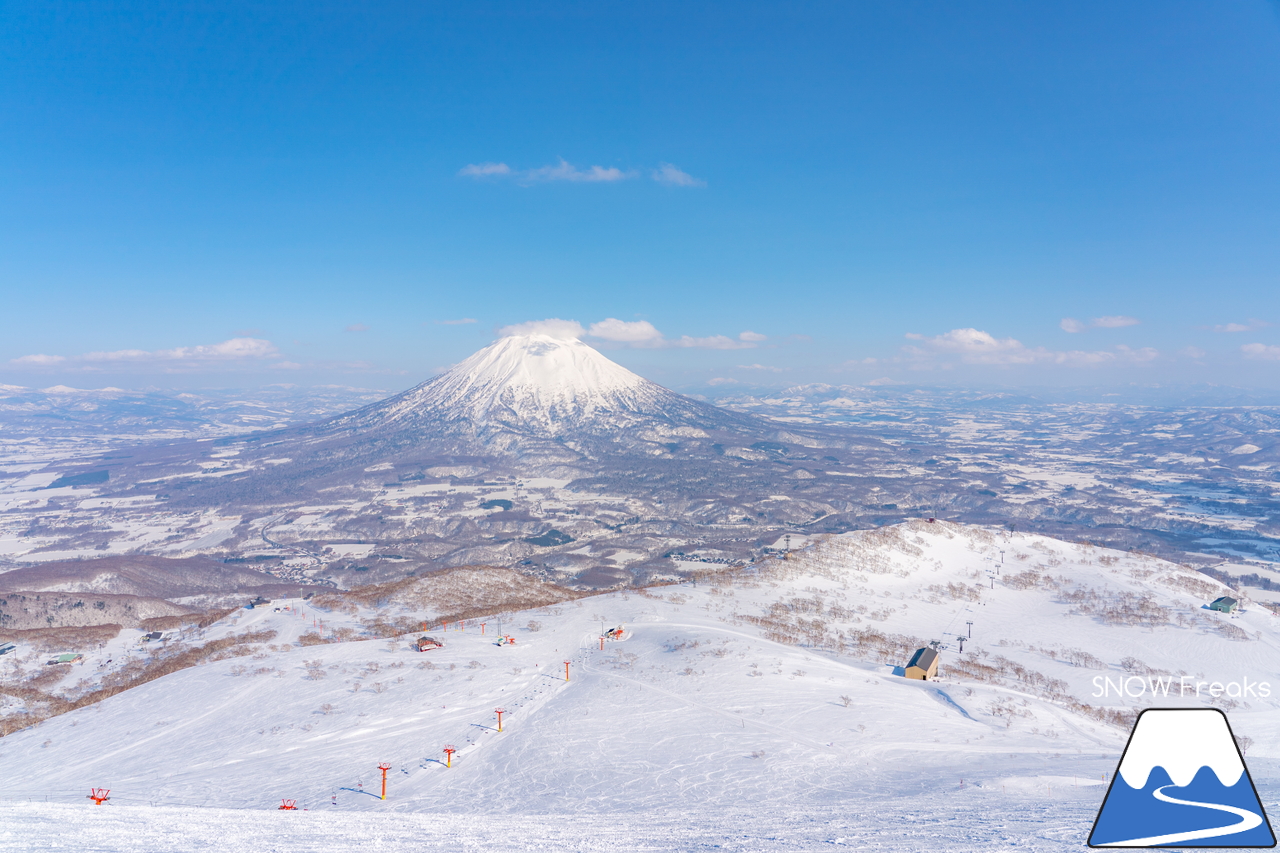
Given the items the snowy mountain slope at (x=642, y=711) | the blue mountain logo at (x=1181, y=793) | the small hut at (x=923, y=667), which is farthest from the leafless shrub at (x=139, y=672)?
the blue mountain logo at (x=1181, y=793)

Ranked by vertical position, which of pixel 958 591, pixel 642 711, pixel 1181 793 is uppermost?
pixel 1181 793

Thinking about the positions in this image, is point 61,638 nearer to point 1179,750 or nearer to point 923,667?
point 923,667

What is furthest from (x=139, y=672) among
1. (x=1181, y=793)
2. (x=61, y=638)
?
(x=1181, y=793)

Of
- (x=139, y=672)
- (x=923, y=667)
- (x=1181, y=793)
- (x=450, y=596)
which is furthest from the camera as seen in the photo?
(x=450, y=596)

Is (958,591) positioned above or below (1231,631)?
below

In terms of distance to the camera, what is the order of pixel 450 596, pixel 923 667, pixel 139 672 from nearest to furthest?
pixel 923 667 < pixel 139 672 < pixel 450 596

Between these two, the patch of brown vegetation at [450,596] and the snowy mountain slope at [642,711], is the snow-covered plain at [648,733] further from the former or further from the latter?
the patch of brown vegetation at [450,596]

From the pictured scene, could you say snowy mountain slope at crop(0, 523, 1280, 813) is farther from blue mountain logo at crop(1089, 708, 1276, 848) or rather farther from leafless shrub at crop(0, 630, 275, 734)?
blue mountain logo at crop(1089, 708, 1276, 848)
